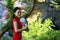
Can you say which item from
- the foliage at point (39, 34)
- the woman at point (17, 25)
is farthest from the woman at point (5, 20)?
the foliage at point (39, 34)

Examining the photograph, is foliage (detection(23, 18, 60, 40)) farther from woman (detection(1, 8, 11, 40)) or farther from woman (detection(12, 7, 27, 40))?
woman (detection(1, 8, 11, 40))

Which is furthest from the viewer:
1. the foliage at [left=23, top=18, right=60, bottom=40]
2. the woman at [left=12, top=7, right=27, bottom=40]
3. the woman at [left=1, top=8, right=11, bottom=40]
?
the woman at [left=1, top=8, right=11, bottom=40]

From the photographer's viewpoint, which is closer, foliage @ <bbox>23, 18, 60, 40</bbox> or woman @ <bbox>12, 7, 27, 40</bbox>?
foliage @ <bbox>23, 18, 60, 40</bbox>

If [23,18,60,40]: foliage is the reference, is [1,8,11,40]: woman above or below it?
below

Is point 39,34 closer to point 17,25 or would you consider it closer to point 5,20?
point 17,25

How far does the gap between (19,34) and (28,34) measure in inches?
28.9

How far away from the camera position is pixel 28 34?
7.84ft

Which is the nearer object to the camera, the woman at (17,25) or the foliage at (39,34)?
the foliage at (39,34)

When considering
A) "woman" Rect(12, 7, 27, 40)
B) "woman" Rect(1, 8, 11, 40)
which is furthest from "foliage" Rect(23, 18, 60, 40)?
"woman" Rect(1, 8, 11, 40)

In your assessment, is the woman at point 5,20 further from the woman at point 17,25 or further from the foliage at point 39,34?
the foliage at point 39,34

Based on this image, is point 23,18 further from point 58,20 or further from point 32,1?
point 58,20

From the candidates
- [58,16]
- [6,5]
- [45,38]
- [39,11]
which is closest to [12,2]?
[6,5]

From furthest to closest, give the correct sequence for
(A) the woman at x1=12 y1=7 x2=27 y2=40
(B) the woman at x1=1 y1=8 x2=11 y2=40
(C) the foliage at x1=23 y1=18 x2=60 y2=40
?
(B) the woman at x1=1 y1=8 x2=11 y2=40 < (A) the woman at x1=12 y1=7 x2=27 y2=40 < (C) the foliage at x1=23 y1=18 x2=60 y2=40

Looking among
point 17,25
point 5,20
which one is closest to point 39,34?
point 17,25
